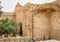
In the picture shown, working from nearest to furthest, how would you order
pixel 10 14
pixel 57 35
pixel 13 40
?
pixel 13 40
pixel 57 35
pixel 10 14

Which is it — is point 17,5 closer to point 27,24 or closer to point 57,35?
point 27,24

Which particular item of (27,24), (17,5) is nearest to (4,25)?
(27,24)

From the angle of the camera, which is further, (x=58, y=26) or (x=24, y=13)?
(x=24, y=13)

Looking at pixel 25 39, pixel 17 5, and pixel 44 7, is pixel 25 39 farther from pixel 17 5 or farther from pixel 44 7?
pixel 17 5

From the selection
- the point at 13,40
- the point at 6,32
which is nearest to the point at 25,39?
the point at 13,40

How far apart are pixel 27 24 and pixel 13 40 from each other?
608 cm

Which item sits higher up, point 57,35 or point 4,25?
point 4,25

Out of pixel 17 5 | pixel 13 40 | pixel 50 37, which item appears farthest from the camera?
pixel 17 5

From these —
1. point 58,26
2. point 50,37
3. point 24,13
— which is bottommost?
point 50,37

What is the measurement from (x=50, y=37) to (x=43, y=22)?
1.65 m

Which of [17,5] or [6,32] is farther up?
[17,5]

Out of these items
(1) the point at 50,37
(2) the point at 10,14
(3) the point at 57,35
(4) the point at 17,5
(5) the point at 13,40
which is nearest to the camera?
(5) the point at 13,40

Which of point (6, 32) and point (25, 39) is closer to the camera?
point (25, 39)

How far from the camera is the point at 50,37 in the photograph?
17.5m
